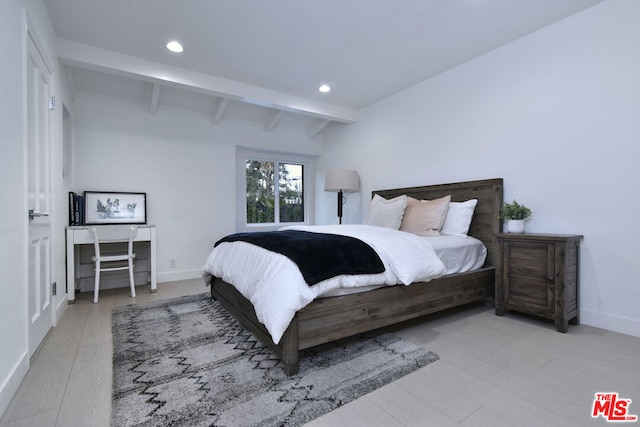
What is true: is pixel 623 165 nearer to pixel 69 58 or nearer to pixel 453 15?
pixel 453 15

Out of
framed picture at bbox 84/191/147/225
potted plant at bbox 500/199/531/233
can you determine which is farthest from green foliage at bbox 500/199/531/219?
framed picture at bbox 84/191/147/225

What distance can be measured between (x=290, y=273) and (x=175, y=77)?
9.01ft

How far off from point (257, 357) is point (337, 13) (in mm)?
2620

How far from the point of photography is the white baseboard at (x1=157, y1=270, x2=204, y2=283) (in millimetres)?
3962

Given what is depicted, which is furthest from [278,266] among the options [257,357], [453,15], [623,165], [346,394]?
[623,165]

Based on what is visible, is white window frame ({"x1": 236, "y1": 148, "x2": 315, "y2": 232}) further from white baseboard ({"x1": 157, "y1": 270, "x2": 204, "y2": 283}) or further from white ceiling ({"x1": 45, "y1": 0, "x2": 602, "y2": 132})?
white ceiling ({"x1": 45, "y1": 0, "x2": 602, "y2": 132})

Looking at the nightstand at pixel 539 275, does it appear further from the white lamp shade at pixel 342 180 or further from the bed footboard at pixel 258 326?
the white lamp shade at pixel 342 180

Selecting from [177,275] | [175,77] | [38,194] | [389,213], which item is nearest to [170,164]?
[175,77]

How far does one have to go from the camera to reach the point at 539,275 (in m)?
2.39

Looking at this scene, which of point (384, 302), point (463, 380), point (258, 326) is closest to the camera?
point (463, 380)

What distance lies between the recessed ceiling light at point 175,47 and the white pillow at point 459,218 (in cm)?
311

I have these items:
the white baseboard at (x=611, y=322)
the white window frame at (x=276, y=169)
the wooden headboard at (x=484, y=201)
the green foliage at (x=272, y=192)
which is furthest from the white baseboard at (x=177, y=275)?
the white baseboard at (x=611, y=322)

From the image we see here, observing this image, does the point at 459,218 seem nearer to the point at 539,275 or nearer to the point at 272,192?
the point at 539,275

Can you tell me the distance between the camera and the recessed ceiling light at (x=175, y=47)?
281 centimetres
